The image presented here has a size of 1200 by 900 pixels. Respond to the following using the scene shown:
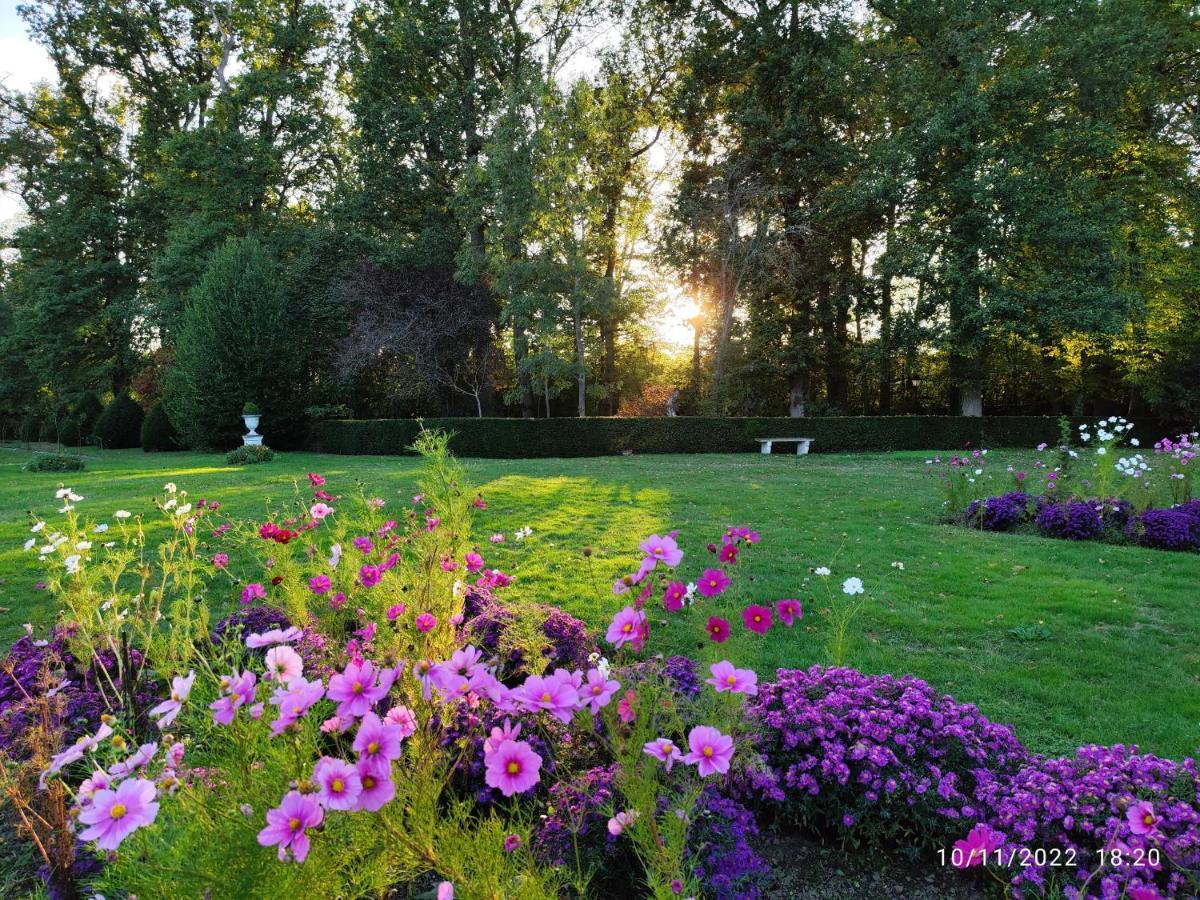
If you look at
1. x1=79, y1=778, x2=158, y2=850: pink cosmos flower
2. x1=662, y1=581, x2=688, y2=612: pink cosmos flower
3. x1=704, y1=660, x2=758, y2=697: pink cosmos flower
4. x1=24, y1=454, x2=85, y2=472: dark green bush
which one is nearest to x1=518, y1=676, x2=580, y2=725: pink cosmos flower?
x1=704, y1=660, x2=758, y2=697: pink cosmos flower

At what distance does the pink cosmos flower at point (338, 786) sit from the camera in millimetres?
854

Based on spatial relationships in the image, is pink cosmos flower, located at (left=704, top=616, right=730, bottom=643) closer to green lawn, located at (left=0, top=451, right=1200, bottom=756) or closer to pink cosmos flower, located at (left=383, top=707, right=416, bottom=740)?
green lawn, located at (left=0, top=451, right=1200, bottom=756)

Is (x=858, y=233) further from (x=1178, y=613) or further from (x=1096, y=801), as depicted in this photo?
(x=1096, y=801)

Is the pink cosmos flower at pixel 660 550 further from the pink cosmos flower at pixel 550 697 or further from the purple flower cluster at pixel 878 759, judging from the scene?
the purple flower cluster at pixel 878 759

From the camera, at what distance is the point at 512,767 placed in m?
1.08

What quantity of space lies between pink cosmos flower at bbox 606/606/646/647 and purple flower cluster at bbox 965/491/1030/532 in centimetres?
584

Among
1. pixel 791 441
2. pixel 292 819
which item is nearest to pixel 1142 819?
pixel 292 819

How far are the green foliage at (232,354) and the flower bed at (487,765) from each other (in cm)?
1596

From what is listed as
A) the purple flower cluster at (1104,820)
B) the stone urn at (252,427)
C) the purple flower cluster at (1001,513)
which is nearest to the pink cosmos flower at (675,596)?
the purple flower cluster at (1104,820)

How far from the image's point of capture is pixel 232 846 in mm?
975

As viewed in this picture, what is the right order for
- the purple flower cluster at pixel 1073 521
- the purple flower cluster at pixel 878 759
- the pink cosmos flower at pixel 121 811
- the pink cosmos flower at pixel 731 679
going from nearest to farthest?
the pink cosmos flower at pixel 121 811, the pink cosmos flower at pixel 731 679, the purple flower cluster at pixel 878 759, the purple flower cluster at pixel 1073 521

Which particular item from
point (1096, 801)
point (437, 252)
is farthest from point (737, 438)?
point (1096, 801)

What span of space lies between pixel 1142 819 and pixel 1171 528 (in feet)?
17.1

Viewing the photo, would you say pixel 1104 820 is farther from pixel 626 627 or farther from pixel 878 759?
pixel 626 627
